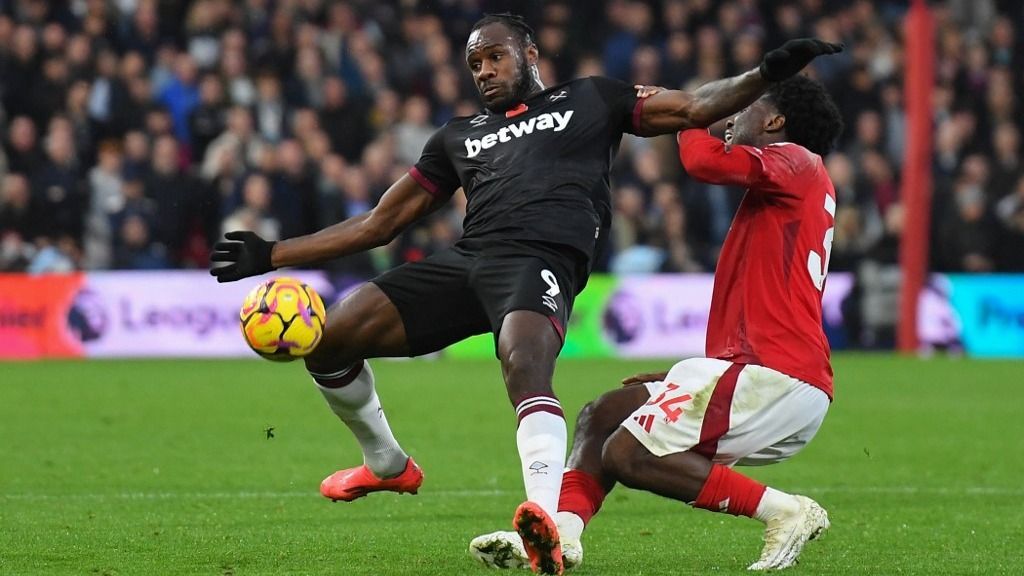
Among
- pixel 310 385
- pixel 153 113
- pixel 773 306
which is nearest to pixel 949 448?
pixel 773 306

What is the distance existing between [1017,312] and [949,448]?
846 centimetres

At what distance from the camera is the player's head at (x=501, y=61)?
6.35 metres

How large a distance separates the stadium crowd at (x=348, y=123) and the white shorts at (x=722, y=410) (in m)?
11.6

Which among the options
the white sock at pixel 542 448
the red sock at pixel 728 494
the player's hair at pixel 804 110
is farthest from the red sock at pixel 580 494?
the player's hair at pixel 804 110

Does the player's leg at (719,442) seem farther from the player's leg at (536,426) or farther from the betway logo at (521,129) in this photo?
the betway logo at (521,129)

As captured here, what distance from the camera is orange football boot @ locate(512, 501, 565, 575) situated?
533 centimetres

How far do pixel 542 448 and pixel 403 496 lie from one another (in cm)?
276

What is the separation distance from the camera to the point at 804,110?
19.9 ft

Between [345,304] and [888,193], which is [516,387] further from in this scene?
[888,193]

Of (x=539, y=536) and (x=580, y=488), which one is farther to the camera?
(x=580, y=488)

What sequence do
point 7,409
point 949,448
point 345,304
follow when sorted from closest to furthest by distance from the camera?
1. point 345,304
2. point 949,448
3. point 7,409

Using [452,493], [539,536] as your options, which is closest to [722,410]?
[539,536]

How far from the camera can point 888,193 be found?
19188 mm

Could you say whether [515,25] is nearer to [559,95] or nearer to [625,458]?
[559,95]
